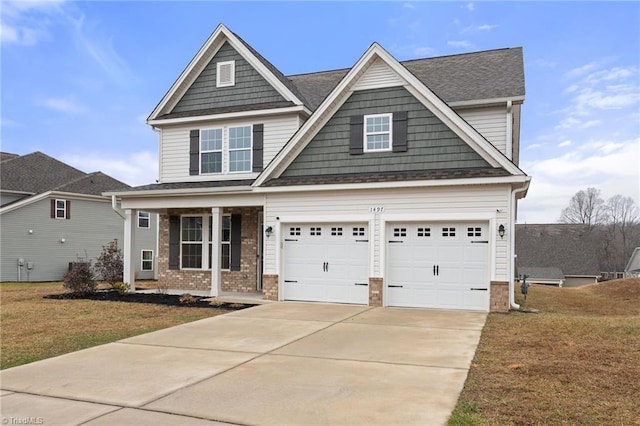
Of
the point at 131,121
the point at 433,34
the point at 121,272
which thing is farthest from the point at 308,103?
the point at 121,272

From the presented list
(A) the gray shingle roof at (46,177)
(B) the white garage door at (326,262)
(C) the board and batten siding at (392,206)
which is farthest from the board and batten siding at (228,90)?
(A) the gray shingle roof at (46,177)

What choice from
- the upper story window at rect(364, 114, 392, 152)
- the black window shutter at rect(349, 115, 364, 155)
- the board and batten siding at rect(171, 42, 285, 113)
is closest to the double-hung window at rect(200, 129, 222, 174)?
the board and batten siding at rect(171, 42, 285, 113)

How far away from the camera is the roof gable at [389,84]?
41.4 ft

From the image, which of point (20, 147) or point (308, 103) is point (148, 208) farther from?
point (20, 147)

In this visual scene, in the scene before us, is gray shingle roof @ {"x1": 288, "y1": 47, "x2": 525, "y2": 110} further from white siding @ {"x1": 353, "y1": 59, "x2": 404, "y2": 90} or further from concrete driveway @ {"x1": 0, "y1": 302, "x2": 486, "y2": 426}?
concrete driveway @ {"x1": 0, "y1": 302, "x2": 486, "y2": 426}

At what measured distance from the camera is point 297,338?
9.00 meters

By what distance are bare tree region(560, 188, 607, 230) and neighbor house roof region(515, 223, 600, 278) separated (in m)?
23.1

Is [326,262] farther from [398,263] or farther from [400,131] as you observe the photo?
[400,131]

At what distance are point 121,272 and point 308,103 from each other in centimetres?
981

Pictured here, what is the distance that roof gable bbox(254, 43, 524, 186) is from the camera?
1262 cm

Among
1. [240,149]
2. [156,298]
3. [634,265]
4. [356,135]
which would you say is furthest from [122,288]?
[634,265]

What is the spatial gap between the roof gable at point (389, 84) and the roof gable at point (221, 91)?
7.93ft

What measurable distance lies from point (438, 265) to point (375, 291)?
1762 mm

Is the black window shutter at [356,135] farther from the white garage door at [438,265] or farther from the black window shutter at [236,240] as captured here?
the black window shutter at [236,240]
